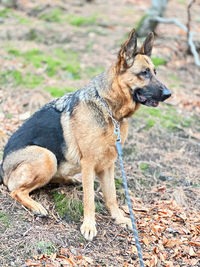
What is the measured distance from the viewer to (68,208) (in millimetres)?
4977

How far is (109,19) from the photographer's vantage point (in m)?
13.6

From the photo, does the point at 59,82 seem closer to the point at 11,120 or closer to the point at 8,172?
the point at 11,120

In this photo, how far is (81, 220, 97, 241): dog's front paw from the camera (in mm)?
4521

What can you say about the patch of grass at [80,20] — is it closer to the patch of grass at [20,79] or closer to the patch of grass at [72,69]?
the patch of grass at [72,69]

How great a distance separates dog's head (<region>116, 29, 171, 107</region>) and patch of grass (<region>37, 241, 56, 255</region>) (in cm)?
214

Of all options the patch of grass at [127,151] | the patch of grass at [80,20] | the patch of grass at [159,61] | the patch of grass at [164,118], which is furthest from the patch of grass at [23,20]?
the patch of grass at [127,151]

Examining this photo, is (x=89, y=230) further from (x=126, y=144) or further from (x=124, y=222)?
(x=126, y=144)

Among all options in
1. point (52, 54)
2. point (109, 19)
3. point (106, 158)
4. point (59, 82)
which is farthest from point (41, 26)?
point (106, 158)

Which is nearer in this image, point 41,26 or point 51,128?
point 51,128

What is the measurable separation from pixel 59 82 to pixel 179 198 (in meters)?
4.62

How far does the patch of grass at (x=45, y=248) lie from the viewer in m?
4.07

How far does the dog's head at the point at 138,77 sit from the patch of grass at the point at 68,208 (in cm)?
176

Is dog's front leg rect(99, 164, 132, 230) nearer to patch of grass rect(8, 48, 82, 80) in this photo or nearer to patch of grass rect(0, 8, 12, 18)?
patch of grass rect(8, 48, 82, 80)

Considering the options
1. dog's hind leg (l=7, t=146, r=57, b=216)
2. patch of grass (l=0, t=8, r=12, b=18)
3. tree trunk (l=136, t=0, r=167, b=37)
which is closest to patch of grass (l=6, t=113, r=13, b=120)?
dog's hind leg (l=7, t=146, r=57, b=216)
